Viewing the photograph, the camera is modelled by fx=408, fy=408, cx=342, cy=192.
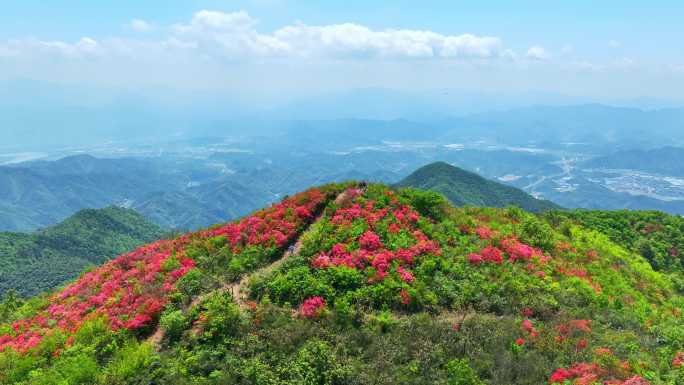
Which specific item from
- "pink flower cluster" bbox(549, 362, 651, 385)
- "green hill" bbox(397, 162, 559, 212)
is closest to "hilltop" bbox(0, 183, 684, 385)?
"pink flower cluster" bbox(549, 362, 651, 385)

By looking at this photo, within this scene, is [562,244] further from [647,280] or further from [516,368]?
[516,368]

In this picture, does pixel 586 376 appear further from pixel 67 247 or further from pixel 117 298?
pixel 67 247

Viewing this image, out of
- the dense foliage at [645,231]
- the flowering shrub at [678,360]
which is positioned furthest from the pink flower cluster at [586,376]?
the dense foliage at [645,231]

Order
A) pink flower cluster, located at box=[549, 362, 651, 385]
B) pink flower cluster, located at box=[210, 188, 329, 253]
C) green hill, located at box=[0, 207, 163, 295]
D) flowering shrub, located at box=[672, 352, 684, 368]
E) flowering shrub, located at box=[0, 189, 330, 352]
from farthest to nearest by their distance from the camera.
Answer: green hill, located at box=[0, 207, 163, 295], pink flower cluster, located at box=[210, 188, 329, 253], flowering shrub, located at box=[0, 189, 330, 352], flowering shrub, located at box=[672, 352, 684, 368], pink flower cluster, located at box=[549, 362, 651, 385]

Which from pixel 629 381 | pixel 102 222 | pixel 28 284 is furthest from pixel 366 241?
pixel 102 222

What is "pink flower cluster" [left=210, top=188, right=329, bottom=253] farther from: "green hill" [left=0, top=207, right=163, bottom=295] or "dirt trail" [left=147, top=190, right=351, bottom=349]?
"green hill" [left=0, top=207, right=163, bottom=295]

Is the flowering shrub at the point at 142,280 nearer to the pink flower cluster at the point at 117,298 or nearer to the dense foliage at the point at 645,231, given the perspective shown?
the pink flower cluster at the point at 117,298
